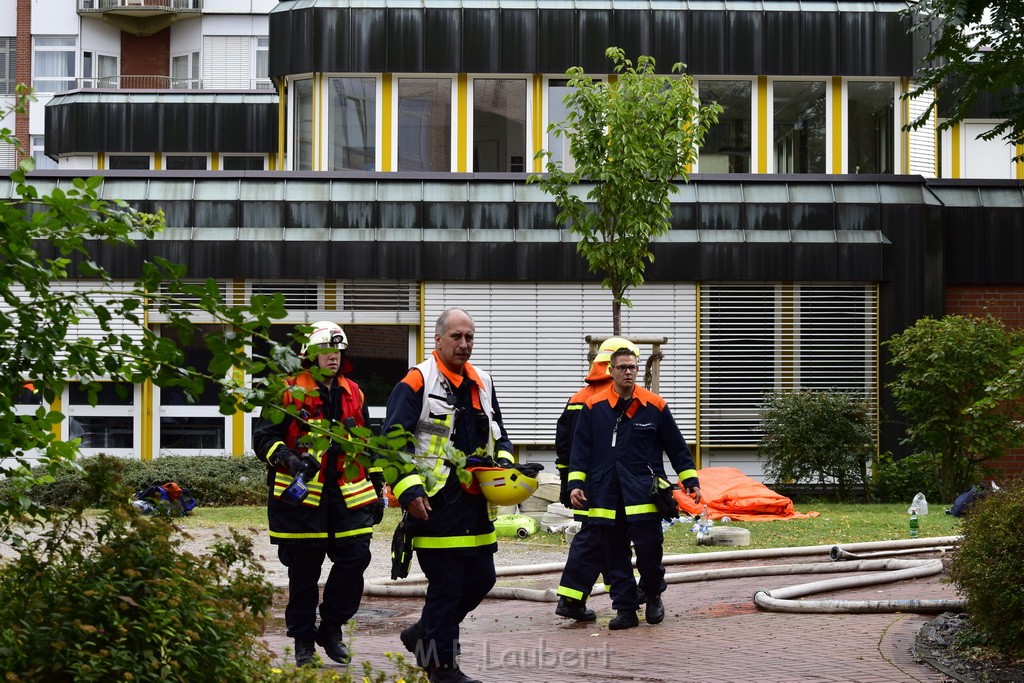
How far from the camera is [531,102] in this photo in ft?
82.2

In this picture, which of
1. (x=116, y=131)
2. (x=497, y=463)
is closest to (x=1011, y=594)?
(x=497, y=463)

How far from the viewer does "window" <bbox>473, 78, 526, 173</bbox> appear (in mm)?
24984

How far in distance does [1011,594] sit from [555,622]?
331 centimetres

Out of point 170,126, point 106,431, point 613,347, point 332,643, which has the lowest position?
point 106,431

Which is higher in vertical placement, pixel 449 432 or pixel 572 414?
pixel 449 432

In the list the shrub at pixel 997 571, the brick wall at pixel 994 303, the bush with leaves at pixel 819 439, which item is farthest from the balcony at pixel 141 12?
the shrub at pixel 997 571

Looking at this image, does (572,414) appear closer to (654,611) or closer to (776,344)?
(654,611)

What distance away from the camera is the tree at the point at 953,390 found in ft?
69.2

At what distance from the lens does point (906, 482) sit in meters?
23.0

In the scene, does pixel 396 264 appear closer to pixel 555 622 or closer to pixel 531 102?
pixel 531 102

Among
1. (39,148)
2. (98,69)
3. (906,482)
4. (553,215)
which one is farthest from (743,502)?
(39,148)

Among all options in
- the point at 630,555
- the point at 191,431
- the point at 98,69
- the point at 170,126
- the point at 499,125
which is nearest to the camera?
the point at 630,555

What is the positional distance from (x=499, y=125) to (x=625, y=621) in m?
15.8

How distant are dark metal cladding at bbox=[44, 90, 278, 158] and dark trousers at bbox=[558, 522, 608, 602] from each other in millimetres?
22745
